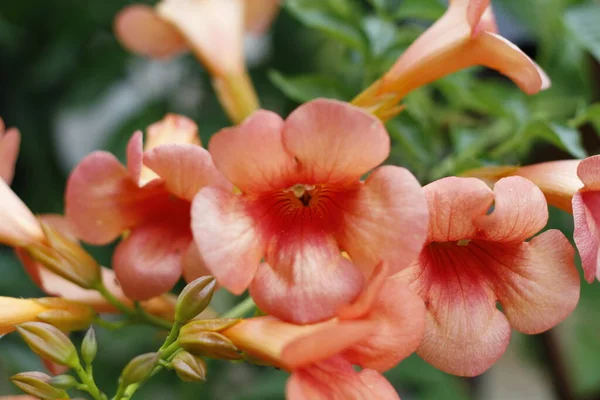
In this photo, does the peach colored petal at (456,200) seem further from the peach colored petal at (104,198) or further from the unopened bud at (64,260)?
the unopened bud at (64,260)

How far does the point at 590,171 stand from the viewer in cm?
79

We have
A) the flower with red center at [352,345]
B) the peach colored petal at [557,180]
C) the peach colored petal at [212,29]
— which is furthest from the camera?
the peach colored petal at [212,29]

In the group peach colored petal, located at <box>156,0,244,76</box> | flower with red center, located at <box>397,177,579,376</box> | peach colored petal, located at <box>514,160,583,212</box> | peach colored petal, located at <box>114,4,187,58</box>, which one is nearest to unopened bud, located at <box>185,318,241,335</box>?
flower with red center, located at <box>397,177,579,376</box>

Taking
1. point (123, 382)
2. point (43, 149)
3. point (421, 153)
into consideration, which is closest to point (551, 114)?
point (421, 153)

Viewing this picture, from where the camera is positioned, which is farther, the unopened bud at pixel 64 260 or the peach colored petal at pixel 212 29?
the peach colored petal at pixel 212 29

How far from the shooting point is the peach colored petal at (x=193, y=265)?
90 cm

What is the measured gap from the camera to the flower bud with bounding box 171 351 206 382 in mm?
761

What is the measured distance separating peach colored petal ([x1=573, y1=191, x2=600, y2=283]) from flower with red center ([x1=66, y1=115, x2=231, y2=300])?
0.47m

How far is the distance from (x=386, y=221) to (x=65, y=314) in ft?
1.60

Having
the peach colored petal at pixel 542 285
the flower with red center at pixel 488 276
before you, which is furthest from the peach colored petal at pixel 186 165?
the peach colored petal at pixel 542 285

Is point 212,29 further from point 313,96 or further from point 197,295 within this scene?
point 197,295

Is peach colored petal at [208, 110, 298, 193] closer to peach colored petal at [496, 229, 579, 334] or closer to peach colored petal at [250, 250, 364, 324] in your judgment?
peach colored petal at [250, 250, 364, 324]

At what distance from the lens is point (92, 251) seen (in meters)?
1.84

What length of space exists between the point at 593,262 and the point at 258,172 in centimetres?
41
